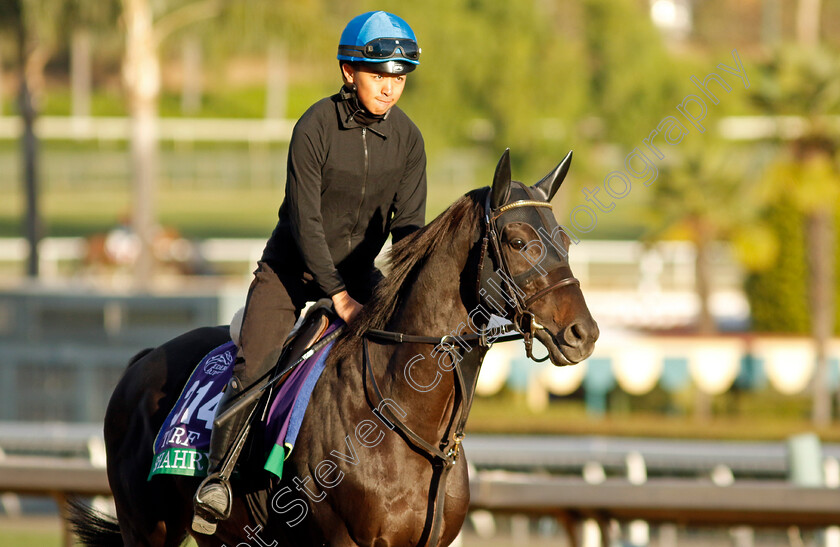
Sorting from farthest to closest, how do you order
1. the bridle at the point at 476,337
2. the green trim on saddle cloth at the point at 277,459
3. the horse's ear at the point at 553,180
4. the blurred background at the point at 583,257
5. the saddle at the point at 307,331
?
the blurred background at the point at 583,257, the saddle at the point at 307,331, the green trim on saddle cloth at the point at 277,459, the horse's ear at the point at 553,180, the bridle at the point at 476,337

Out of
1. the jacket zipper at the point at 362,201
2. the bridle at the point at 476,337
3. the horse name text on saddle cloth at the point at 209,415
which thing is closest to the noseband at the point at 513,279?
the bridle at the point at 476,337

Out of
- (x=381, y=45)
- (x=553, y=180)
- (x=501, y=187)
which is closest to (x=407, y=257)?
(x=501, y=187)

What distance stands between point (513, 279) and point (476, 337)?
285mm

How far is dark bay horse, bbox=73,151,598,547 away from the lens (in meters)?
3.59

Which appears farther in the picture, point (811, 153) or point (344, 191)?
point (811, 153)

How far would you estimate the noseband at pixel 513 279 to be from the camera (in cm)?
350

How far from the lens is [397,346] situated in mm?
3912

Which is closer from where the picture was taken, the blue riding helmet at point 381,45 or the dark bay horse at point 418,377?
the dark bay horse at point 418,377

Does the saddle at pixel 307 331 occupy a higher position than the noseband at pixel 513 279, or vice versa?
the noseband at pixel 513 279

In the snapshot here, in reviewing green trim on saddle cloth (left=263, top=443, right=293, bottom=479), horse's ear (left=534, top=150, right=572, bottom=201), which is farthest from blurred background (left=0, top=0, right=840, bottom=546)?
green trim on saddle cloth (left=263, top=443, right=293, bottom=479)

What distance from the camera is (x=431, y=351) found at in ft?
12.6

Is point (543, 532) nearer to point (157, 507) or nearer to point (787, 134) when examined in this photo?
point (157, 507)

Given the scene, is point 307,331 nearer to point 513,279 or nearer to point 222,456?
point 222,456

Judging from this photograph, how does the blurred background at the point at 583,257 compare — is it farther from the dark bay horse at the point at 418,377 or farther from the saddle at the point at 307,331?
the saddle at the point at 307,331
